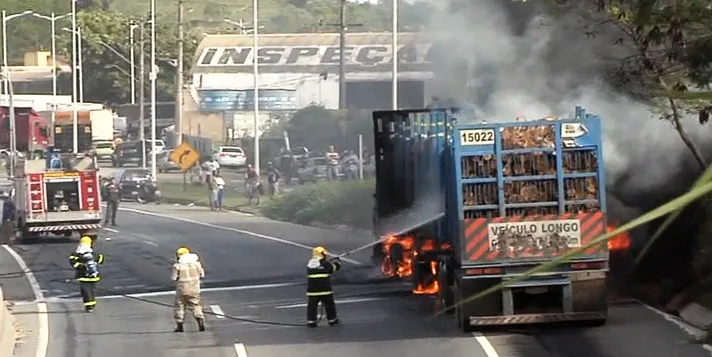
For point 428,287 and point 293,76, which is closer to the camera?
point 428,287

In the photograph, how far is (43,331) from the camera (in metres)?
19.7

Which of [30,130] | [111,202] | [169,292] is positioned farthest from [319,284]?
[30,130]

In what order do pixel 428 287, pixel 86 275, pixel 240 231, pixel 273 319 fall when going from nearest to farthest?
pixel 273 319 → pixel 428 287 → pixel 86 275 → pixel 240 231

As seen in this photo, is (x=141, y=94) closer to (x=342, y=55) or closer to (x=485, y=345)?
(x=342, y=55)

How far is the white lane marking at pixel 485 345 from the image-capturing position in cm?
1595

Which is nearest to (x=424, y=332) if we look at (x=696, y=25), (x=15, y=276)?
(x=696, y=25)

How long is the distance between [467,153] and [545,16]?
7076 millimetres

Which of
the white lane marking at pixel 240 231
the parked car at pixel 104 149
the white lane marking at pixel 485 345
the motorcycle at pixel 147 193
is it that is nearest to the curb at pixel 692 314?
the white lane marking at pixel 485 345

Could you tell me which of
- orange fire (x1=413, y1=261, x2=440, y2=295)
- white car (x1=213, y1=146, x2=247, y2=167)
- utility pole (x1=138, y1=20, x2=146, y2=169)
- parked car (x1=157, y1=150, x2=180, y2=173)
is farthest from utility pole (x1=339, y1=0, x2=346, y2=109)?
parked car (x1=157, y1=150, x2=180, y2=173)

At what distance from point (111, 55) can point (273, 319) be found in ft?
214

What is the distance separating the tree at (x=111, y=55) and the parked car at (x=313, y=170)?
26601mm

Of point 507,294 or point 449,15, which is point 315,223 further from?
point 507,294

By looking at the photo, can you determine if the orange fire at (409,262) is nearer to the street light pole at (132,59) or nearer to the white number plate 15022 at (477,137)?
the white number plate 15022 at (477,137)

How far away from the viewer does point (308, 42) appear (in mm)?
53219
